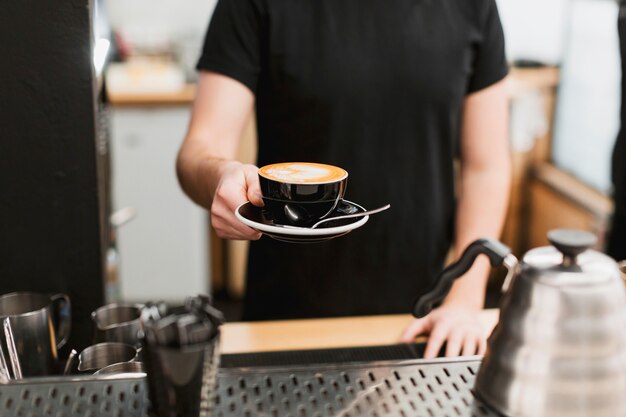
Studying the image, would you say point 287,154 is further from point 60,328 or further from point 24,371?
point 24,371

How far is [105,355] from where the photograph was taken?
40.6 inches

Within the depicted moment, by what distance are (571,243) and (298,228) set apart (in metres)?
0.31

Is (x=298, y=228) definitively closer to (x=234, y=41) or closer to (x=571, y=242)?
(x=571, y=242)

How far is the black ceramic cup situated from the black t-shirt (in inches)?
23.8

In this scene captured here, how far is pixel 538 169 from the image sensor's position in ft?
12.5

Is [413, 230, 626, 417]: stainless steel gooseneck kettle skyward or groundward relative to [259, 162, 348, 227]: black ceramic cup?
groundward

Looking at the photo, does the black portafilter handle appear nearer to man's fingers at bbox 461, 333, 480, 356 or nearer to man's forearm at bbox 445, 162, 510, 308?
man's fingers at bbox 461, 333, 480, 356

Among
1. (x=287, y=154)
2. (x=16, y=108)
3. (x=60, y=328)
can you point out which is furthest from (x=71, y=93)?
(x=287, y=154)

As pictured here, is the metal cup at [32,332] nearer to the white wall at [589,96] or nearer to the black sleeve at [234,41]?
the black sleeve at [234,41]

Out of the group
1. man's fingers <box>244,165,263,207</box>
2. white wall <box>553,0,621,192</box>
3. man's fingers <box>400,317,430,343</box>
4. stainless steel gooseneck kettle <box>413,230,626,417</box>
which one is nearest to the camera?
stainless steel gooseneck kettle <box>413,230,626,417</box>

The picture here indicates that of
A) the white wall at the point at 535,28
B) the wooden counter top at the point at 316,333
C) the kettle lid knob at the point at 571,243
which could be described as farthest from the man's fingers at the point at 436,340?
the white wall at the point at 535,28

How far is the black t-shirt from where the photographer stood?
1538 millimetres

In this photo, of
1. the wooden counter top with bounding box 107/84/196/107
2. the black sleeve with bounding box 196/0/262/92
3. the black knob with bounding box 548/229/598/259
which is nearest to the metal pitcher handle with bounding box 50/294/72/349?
the black sleeve with bounding box 196/0/262/92

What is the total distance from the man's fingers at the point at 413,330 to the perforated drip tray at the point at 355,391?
34 cm
